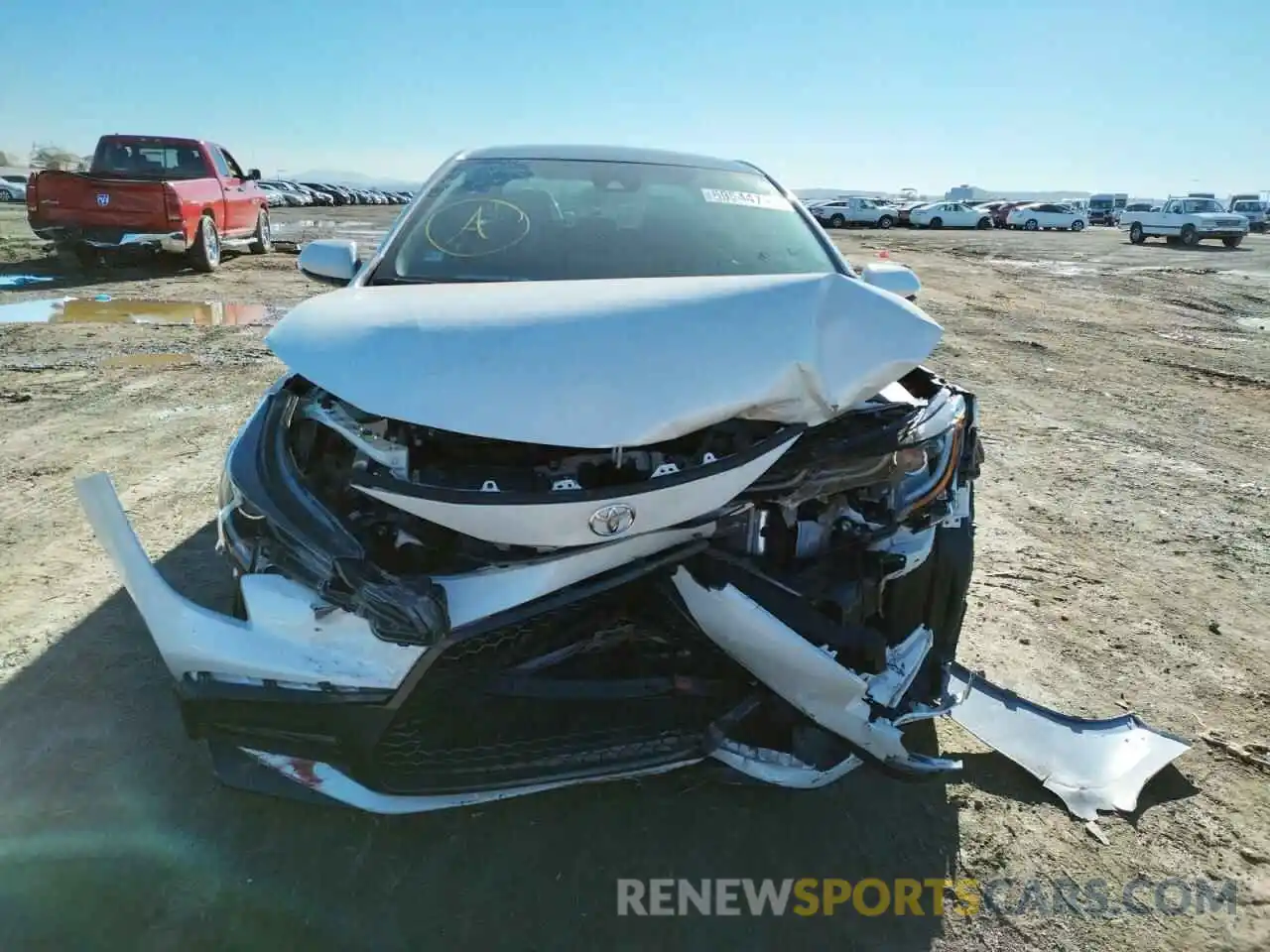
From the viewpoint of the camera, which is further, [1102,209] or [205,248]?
[1102,209]

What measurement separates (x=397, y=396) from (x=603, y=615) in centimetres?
73

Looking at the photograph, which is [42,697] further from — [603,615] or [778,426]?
[778,426]

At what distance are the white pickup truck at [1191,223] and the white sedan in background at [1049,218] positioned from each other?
475 inches

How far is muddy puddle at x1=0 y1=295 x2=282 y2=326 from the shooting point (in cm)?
843

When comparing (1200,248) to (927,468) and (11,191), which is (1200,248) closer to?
(927,468)

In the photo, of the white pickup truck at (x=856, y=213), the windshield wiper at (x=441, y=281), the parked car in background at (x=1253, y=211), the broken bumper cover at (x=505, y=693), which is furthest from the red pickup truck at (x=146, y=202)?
the parked car in background at (x=1253, y=211)

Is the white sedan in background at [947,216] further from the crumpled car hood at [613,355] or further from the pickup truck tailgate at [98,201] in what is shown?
the crumpled car hood at [613,355]

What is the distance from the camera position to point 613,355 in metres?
1.94

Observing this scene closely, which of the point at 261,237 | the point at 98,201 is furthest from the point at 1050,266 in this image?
the point at 98,201

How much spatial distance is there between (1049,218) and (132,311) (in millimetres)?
44737

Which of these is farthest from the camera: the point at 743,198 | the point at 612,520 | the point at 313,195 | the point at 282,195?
the point at 313,195

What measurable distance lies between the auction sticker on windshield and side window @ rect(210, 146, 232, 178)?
39.5 ft

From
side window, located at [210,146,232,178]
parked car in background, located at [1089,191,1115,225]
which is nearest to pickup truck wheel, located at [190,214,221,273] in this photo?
side window, located at [210,146,232,178]

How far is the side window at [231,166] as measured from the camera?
1346cm
